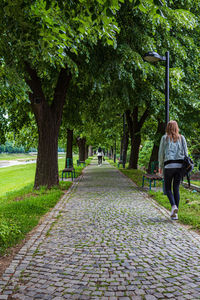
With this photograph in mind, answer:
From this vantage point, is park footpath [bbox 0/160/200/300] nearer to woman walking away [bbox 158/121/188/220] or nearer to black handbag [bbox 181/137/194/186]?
woman walking away [bbox 158/121/188/220]

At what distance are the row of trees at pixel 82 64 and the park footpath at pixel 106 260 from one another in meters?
2.97

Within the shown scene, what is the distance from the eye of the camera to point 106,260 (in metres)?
3.66

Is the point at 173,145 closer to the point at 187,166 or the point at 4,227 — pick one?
the point at 187,166

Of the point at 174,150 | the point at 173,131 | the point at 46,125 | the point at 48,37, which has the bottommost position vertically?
the point at 174,150

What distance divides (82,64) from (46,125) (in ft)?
7.95

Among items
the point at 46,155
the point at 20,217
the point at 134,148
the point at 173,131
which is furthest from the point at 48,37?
the point at 134,148

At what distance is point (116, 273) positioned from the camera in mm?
3258

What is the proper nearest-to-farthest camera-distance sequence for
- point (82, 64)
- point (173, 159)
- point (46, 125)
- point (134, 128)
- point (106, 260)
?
point (106, 260)
point (173, 159)
point (82, 64)
point (46, 125)
point (134, 128)

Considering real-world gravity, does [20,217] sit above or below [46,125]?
below

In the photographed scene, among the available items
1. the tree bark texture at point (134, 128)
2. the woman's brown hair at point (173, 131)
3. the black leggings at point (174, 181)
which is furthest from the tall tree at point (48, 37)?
the tree bark texture at point (134, 128)

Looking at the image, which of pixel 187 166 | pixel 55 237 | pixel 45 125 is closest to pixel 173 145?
pixel 187 166

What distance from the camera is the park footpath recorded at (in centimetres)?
286

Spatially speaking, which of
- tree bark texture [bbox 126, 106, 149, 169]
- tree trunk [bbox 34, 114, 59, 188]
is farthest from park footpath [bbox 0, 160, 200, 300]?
tree bark texture [bbox 126, 106, 149, 169]

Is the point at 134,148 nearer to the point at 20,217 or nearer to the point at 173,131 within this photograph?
the point at 173,131
